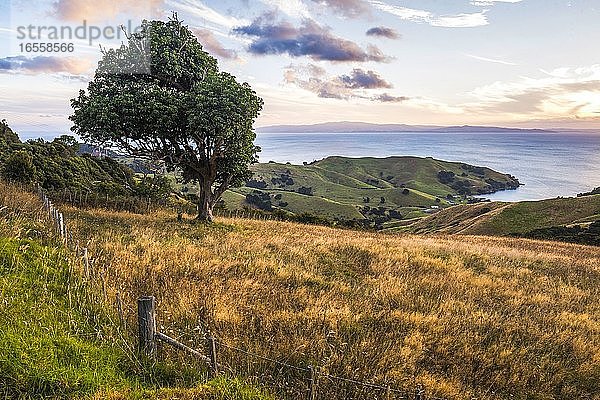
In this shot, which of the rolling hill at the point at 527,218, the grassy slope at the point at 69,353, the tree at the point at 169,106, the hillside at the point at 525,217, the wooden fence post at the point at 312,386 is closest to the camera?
the grassy slope at the point at 69,353

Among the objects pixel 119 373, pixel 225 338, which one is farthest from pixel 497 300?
pixel 119 373

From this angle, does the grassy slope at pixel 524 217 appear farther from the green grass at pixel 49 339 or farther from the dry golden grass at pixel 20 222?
the green grass at pixel 49 339

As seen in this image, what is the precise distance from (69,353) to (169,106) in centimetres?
1636

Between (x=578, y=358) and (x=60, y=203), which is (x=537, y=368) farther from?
(x=60, y=203)

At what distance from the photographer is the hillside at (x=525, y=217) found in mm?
74875

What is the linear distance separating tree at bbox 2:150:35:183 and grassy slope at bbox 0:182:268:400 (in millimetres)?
25991

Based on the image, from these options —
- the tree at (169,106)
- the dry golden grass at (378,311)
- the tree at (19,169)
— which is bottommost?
the dry golden grass at (378,311)

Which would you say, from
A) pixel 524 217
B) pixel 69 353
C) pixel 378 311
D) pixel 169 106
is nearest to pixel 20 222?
pixel 69 353

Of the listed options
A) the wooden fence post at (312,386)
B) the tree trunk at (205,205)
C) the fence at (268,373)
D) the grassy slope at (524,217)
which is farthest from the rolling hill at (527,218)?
the wooden fence post at (312,386)

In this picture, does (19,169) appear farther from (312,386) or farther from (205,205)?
(312,386)

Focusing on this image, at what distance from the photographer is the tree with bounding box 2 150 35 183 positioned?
29.7 meters

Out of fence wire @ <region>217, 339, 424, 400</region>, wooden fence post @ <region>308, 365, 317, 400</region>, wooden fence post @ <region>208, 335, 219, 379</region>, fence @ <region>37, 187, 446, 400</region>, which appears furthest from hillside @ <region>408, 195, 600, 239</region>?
wooden fence post @ <region>208, 335, 219, 379</region>

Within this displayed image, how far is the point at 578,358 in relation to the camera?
893 cm

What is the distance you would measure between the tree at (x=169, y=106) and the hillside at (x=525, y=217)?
64.2 m
